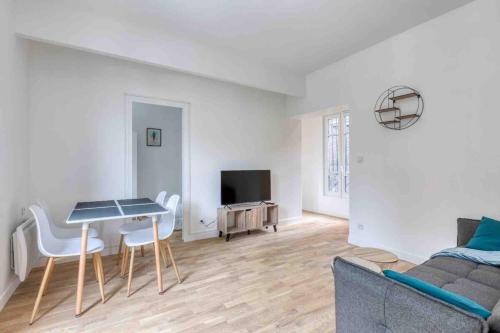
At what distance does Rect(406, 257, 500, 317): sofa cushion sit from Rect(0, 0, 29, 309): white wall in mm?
3427

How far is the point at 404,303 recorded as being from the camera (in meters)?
1.05

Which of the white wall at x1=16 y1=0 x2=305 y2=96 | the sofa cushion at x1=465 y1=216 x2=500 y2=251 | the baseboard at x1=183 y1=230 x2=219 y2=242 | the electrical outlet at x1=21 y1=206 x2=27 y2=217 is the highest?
the white wall at x1=16 y1=0 x2=305 y2=96

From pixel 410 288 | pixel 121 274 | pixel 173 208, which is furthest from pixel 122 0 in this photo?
pixel 410 288

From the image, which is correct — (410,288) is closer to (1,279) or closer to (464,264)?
(464,264)

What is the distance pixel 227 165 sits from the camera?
464 centimetres

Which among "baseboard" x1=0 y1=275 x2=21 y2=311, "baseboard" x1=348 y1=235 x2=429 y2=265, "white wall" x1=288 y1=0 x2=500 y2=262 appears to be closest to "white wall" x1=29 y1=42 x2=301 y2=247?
"baseboard" x1=0 y1=275 x2=21 y2=311

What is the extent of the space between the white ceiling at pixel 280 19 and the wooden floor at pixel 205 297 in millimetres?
2823

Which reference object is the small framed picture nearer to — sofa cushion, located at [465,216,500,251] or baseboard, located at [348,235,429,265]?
baseboard, located at [348,235,429,265]

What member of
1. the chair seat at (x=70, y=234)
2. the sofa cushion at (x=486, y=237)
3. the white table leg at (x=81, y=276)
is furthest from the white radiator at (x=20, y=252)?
the sofa cushion at (x=486, y=237)

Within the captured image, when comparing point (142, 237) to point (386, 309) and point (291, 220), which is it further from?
point (291, 220)

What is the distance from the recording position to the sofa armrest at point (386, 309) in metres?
0.91

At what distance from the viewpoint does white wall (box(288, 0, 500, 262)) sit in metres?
2.62

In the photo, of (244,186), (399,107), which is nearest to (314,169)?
(244,186)

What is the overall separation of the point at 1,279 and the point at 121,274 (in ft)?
3.18
